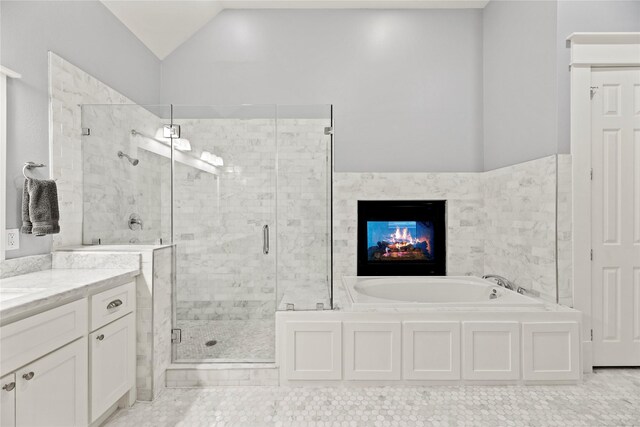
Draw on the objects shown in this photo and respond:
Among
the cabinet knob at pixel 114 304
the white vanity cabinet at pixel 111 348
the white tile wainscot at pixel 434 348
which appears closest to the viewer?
the white vanity cabinet at pixel 111 348

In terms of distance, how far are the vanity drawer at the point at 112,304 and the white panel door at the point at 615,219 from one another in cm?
317

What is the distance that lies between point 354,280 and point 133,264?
6.38ft

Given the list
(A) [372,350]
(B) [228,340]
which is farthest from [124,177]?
(A) [372,350]

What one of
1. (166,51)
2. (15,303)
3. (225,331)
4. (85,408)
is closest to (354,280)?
(225,331)

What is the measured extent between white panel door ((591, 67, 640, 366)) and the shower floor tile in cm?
242

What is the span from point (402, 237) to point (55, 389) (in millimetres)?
2953

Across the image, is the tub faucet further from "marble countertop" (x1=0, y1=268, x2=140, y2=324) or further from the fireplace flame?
"marble countertop" (x1=0, y1=268, x2=140, y2=324)

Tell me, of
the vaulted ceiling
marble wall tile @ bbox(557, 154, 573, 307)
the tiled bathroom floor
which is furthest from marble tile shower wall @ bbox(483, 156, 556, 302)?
the vaulted ceiling

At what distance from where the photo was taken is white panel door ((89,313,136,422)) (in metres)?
1.74

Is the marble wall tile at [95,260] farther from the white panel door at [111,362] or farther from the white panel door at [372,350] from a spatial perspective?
the white panel door at [372,350]

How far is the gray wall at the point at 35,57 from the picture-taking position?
1893 millimetres

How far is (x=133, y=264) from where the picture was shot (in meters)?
2.10

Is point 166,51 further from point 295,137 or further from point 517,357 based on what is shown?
point 517,357

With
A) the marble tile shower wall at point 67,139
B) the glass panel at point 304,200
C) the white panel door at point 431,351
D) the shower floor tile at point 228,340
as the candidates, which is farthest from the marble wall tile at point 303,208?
the marble tile shower wall at point 67,139
